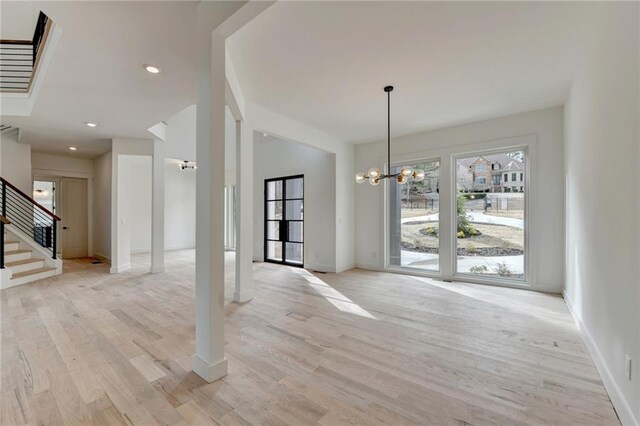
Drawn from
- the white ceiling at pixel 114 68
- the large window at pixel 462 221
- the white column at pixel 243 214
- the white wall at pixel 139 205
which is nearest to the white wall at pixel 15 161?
the white ceiling at pixel 114 68

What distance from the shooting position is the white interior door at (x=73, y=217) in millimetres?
7605

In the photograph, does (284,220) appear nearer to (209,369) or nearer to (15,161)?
(209,369)

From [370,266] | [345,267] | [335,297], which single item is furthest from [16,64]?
[370,266]

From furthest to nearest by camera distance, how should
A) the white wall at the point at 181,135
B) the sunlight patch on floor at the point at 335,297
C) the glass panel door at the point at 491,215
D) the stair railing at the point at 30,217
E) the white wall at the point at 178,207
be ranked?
the white wall at the point at 178,207 < the white wall at the point at 181,135 < the stair railing at the point at 30,217 < the glass panel door at the point at 491,215 < the sunlight patch on floor at the point at 335,297

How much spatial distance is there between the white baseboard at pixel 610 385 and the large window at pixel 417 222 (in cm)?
287

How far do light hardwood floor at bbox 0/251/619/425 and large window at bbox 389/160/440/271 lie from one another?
1581mm

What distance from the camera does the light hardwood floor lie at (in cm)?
179

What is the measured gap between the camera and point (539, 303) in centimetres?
393

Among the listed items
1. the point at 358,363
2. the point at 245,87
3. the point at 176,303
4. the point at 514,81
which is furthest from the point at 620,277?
the point at 176,303

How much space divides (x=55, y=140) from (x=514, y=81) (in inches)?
337

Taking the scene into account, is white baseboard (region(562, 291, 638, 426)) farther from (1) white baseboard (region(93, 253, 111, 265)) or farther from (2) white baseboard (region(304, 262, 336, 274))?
(1) white baseboard (region(93, 253, 111, 265))

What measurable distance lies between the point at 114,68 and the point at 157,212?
11.6ft

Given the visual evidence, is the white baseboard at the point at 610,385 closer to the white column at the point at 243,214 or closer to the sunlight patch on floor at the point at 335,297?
the sunlight patch on floor at the point at 335,297

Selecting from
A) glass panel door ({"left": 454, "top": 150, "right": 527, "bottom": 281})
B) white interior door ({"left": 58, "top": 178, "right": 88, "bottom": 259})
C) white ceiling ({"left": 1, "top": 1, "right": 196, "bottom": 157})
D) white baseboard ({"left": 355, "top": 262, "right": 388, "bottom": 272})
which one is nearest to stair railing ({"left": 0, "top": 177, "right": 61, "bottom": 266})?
white interior door ({"left": 58, "top": 178, "right": 88, "bottom": 259})
